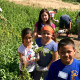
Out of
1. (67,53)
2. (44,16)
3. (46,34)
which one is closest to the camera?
(67,53)

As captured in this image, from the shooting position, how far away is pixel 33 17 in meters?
9.08

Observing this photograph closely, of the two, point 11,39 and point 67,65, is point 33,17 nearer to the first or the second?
point 11,39

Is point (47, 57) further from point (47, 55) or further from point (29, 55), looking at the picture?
point (29, 55)

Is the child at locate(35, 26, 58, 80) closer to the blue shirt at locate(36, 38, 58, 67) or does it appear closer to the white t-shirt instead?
the blue shirt at locate(36, 38, 58, 67)

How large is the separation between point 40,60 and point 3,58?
4.18 ft

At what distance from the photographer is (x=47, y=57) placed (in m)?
2.75

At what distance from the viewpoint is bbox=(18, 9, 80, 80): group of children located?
6.31ft

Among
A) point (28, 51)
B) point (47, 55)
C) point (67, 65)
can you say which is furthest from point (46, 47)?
point (67, 65)

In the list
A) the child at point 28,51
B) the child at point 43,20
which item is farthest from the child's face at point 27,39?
the child at point 43,20

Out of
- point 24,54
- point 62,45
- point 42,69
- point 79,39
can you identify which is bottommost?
point 79,39

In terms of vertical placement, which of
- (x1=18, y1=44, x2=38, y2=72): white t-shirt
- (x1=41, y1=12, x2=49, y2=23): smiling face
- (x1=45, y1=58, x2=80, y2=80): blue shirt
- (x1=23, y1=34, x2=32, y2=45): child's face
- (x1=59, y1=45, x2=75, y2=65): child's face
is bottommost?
(x1=18, y1=44, x2=38, y2=72): white t-shirt

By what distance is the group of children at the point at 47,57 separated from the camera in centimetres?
192

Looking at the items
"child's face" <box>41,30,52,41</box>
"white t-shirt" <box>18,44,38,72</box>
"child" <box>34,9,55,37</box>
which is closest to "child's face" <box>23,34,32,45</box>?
"white t-shirt" <box>18,44,38,72</box>

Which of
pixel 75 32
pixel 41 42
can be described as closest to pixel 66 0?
pixel 75 32
